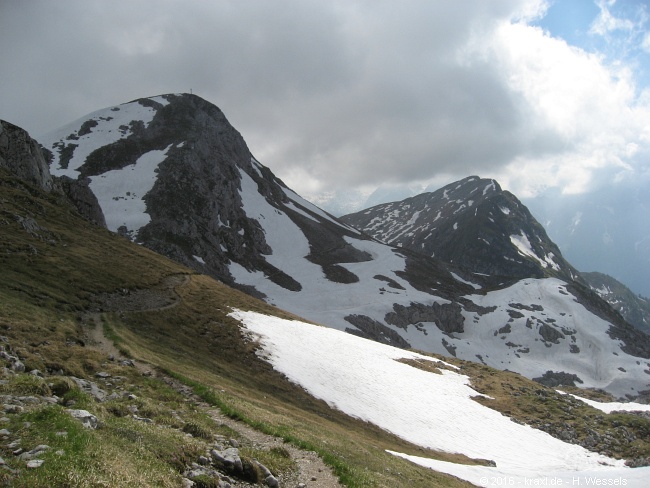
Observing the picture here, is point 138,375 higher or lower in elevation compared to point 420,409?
lower

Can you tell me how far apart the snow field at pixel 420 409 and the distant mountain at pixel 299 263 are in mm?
45998

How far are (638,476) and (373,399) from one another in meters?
21.0

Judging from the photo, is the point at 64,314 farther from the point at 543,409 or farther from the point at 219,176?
the point at 219,176

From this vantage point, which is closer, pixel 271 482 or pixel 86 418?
pixel 86 418

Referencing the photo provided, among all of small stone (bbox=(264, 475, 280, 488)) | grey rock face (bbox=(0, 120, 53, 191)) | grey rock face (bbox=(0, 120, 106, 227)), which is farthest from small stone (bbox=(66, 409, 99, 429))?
grey rock face (bbox=(0, 120, 53, 191))

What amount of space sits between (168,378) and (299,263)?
10397 centimetres

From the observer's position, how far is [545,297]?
5512 inches

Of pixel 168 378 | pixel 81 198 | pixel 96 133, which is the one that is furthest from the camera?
pixel 96 133

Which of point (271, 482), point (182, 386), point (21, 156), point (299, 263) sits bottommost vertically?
point (182, 386)

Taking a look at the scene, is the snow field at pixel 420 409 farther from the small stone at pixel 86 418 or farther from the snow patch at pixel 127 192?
the snow patch at pixel 127 192

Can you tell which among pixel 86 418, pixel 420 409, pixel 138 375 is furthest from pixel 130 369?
pixel 420 409

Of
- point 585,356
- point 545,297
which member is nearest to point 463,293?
point 545,297

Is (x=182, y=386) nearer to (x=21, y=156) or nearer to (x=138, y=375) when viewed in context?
(x=138, y=375)

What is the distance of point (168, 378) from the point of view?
20.3 meters
